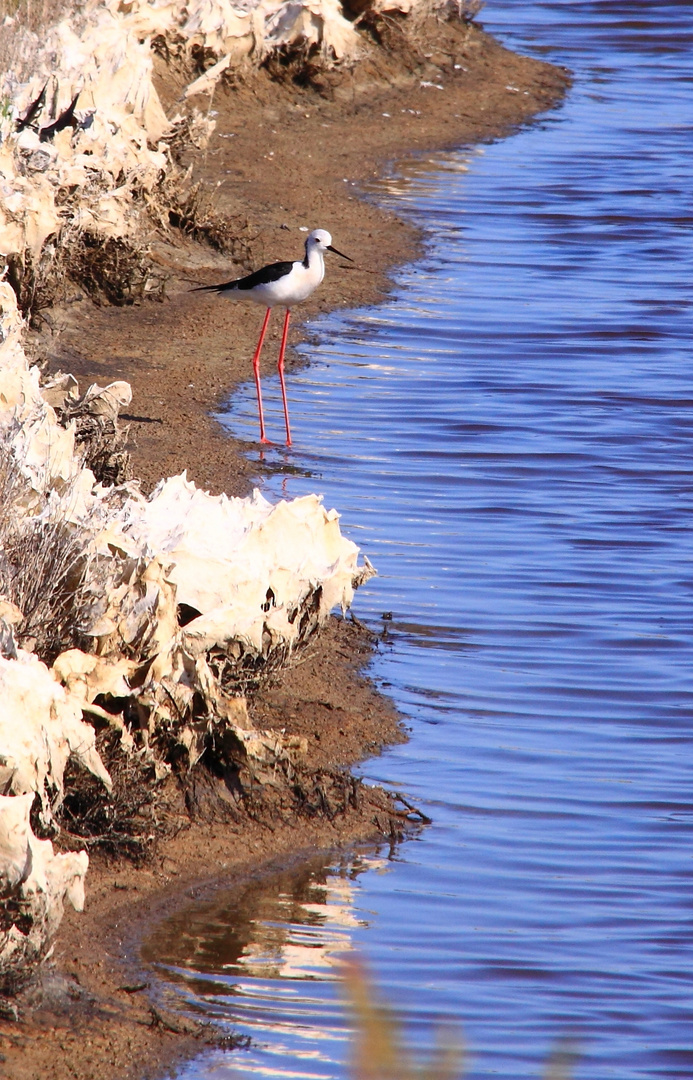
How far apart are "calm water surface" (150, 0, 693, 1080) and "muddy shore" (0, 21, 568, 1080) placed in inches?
6.4

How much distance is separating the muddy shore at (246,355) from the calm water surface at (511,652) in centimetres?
16

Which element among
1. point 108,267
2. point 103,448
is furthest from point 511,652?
point 108,267

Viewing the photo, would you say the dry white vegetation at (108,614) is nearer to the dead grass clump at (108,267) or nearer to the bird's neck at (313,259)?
the bird's neck at (313,259)

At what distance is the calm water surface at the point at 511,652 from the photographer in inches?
163

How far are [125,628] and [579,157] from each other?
13730mm

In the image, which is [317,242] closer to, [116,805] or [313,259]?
[313,259]

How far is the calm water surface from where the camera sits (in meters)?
4.13

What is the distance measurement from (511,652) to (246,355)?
4.51 m

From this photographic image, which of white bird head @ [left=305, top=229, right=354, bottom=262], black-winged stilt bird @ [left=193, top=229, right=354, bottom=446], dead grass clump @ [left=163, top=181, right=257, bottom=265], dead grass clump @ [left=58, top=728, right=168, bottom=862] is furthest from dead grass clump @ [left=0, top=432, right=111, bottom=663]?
dead grass clump @ [left=163, top=181, right=257, bottom=265]

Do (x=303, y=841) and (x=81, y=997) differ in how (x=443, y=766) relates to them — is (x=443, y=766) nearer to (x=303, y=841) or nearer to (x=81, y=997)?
(x=303, y=841)

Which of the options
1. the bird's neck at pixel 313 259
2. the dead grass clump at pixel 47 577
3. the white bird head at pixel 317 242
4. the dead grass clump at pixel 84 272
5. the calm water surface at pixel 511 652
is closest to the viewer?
the calm water surface at pixel 511 652

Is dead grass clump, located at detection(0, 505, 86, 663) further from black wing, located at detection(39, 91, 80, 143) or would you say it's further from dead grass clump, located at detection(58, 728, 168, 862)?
black wing, located at detection(39, 91, 80, 143)

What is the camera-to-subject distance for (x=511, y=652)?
21.5 feet

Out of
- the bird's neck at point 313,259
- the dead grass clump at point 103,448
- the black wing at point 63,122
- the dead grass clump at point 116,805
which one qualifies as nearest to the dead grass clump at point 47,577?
the dead grass clump at point 116,805
